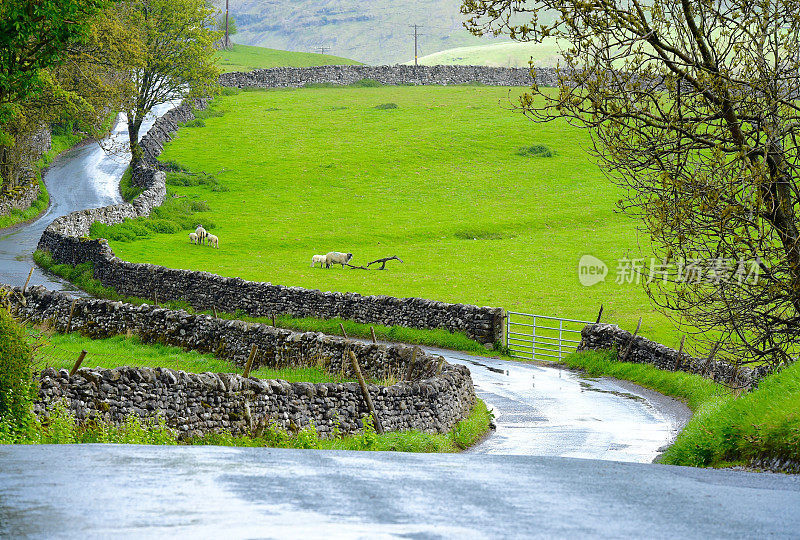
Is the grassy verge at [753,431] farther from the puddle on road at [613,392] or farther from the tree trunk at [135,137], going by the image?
the tree trunk at [135,137]

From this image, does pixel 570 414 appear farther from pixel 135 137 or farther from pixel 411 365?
pixel 135 137

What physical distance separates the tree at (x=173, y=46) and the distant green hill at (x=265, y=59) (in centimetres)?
5368

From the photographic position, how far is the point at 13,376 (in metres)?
11.0

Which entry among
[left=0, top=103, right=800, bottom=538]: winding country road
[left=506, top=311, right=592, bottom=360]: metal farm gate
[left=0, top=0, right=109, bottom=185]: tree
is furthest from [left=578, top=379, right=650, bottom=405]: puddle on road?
[left=0, top=0, right=109, bottom=185]: tree

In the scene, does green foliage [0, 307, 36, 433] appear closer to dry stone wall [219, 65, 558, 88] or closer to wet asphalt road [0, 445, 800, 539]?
wet asphalt road [0, 445, 800, 539]

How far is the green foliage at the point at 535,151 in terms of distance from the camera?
2771 inches

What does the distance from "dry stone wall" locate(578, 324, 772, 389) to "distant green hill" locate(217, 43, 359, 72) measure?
94023 millimetres

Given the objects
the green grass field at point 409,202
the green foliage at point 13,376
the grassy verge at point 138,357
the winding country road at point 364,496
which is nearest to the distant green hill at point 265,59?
the green grass field at point 409,202

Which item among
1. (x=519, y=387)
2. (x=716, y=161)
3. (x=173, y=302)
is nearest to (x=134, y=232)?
(x=173, y=302)

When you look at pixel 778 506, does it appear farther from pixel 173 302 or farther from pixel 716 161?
pixel 173 302

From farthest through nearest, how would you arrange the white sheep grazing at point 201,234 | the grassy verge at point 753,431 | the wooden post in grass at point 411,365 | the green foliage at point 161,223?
the white sheep grazing at point 201,234, the green foliage at point 161,223, the wooden post in grass at point 411,365, the grassy verge at point 753,431

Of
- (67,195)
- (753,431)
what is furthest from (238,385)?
(67,195)

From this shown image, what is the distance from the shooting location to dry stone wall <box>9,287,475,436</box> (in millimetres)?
13422

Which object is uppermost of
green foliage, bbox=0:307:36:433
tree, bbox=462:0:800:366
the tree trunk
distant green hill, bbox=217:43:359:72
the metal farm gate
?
distant green hill, bbox=217:43:359:72
